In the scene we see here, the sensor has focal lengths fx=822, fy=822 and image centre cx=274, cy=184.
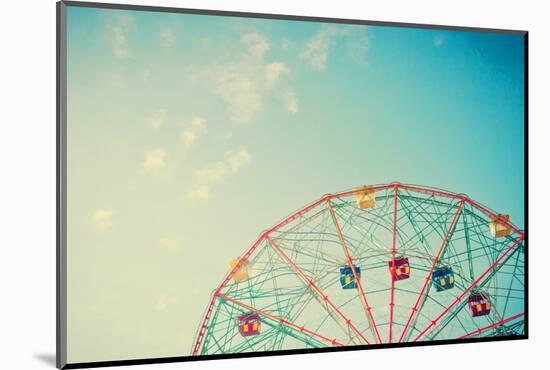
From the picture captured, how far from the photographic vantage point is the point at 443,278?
5562 millimetres

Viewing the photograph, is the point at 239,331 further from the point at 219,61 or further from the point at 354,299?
the point at 219,61

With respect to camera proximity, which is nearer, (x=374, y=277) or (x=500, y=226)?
(x=374, y=277)

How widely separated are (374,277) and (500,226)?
1018 millimetres

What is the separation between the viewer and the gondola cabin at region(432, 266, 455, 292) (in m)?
5.55

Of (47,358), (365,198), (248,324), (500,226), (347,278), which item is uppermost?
(365,198)

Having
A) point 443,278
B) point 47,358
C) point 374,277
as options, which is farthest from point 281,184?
point 47,358

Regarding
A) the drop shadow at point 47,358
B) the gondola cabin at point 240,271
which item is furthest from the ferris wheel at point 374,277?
the drop shadow at point 47,358

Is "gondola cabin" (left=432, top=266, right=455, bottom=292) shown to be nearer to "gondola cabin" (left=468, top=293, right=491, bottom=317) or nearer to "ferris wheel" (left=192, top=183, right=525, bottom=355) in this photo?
"ferris wheel" (left=192, top=183, right=525, bottom=355)

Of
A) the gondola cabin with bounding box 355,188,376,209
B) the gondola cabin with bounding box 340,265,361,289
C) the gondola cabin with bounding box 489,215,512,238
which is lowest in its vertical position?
the gondola cabin with bounding box 340,265,361,289

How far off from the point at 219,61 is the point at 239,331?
5.57 ft

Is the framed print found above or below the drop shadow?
above

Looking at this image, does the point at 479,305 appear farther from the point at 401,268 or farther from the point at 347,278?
the point at 347,278

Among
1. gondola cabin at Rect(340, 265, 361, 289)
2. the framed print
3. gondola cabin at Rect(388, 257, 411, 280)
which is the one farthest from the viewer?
gondola cabin at Rect(388, 257, 411, 280)

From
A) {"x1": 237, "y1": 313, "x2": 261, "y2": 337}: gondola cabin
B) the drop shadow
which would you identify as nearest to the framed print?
{"x1": 237, "y1": 313, "x2": 261, "y2": 337}: gondola cabin
